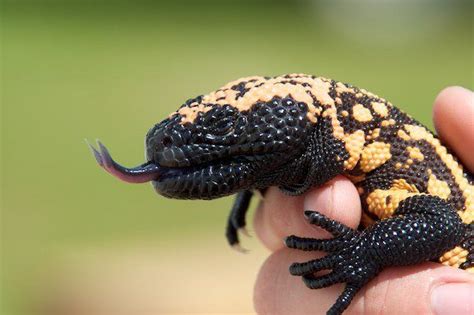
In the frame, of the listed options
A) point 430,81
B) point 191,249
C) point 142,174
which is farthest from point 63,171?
point 430,81

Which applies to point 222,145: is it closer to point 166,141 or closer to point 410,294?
point 166,141

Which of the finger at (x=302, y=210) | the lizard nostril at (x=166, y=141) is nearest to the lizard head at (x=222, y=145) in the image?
the lizard nostril at (x=166, y=141)

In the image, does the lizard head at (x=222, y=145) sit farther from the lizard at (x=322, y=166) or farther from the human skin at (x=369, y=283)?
the human skin at (x=369, y=283)

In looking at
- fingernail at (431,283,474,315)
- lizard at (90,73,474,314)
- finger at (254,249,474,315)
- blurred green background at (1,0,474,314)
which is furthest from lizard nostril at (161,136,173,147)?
blurred green background at (1,0,474,314)

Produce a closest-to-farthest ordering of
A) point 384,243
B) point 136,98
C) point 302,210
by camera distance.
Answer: point 384,243 → point 302,210 → point 136,98

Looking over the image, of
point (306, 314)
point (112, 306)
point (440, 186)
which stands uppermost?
point (440, 186)

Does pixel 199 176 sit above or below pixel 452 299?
above

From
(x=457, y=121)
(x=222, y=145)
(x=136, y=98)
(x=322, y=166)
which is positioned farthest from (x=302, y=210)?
(x=136, y=98)

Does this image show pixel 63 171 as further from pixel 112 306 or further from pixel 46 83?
pixel 46 83
